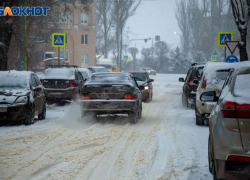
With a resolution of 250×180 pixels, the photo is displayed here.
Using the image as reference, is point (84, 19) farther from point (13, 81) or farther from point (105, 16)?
point (13, 81)

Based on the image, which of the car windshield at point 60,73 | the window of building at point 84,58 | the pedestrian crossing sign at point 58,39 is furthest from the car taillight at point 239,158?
the window of building at point 84,58

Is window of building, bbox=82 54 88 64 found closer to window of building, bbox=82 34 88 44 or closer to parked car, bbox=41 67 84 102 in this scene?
window of building, bbox=82 34 88 44

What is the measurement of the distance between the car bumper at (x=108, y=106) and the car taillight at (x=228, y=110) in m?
8.01

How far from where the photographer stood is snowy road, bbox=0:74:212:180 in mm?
6750

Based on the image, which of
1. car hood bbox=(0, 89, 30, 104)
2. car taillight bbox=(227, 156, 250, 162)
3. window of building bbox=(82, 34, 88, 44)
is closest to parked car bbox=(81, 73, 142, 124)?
car hood bbox=(0, 89, 30, 104)

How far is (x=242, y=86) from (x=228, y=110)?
20.5 inches

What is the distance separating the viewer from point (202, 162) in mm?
7512

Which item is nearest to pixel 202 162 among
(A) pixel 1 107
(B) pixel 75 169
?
(B) pixel 75 169

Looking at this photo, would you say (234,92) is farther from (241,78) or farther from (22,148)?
(22,148)

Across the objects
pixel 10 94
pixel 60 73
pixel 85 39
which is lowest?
pixel 10 94

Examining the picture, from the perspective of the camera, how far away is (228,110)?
500 cm

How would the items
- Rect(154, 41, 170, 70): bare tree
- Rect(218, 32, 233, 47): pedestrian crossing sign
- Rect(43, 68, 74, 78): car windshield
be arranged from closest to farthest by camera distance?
Rect(43, 68, 74, 78): car windshield, Rect(218, 32, 233, 47): pedestrian crossing sign, Rect(154, 41, 170, 70): bare tree

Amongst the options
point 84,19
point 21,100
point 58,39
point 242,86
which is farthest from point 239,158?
point 84,19

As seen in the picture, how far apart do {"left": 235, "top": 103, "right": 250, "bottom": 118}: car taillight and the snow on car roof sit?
53.0 ft
